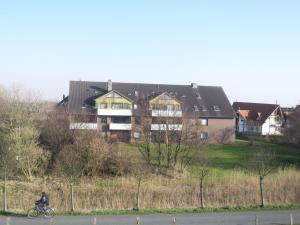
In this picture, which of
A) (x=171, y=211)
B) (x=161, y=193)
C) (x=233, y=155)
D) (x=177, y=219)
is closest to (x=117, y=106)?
(x=233, y=155)

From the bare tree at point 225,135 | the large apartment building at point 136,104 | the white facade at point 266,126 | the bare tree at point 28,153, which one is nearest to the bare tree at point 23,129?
the bare tree at point 28,153

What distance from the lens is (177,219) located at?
81.7 feet

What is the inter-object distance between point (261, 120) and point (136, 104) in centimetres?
2835

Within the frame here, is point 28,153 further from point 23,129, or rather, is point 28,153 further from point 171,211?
point 171,211

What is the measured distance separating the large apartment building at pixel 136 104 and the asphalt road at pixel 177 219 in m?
29.4

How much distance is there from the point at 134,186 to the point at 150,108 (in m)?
23.5

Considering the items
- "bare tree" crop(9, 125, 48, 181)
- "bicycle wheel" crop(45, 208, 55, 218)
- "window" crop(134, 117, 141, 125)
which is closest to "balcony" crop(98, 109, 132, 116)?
"window" crop(134, 117, 141, 125)

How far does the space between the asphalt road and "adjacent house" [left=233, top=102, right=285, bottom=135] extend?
59098mm

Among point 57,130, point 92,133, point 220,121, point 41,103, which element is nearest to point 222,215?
point 92,133

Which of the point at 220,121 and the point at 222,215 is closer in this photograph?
the point at 222,215

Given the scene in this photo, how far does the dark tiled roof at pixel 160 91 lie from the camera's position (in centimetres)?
6569

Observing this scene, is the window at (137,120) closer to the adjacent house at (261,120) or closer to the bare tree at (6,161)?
the bare tree at (6,161)

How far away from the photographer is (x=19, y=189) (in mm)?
34375

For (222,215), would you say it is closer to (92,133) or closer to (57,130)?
(92,133)
